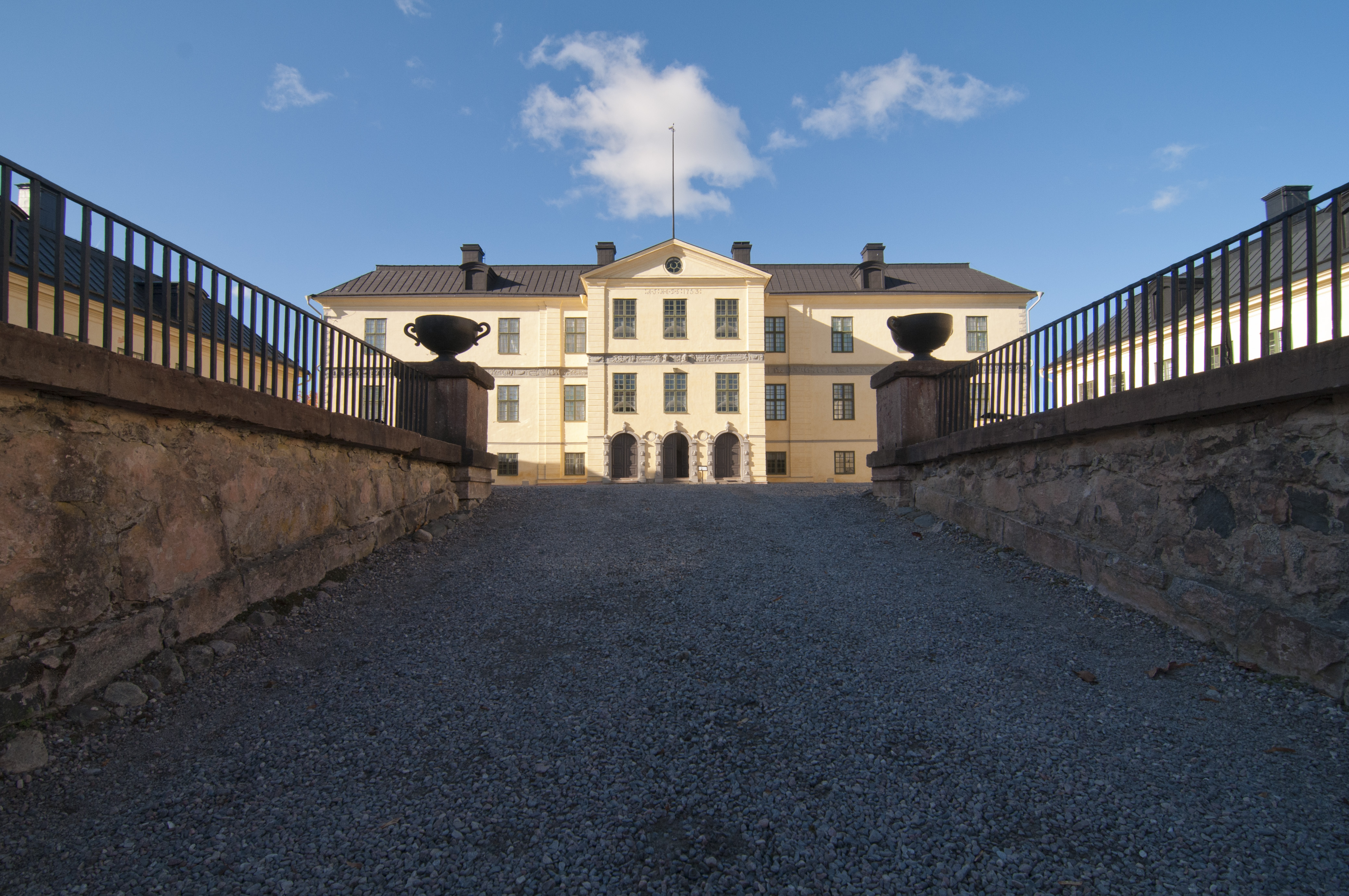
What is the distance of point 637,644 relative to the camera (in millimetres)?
4188

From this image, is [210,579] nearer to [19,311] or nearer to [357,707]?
[357,707]

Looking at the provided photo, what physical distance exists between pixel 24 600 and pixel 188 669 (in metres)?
0.85

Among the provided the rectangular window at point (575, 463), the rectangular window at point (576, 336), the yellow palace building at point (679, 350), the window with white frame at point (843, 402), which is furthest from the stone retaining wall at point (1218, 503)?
the rectangular window at point (576, 336)

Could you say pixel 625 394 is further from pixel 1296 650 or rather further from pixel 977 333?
pixel 1296 650

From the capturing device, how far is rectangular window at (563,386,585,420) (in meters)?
27.6

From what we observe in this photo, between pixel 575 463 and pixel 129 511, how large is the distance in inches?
944

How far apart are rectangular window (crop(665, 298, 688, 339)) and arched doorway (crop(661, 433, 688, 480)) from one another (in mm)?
4084

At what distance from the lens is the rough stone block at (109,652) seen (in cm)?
308

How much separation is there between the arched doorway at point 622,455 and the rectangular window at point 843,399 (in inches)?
325

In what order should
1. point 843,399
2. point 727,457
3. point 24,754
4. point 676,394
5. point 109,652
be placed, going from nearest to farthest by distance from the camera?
point 24,754, point 109,652, point 727,457, point 676,394, point 843,399

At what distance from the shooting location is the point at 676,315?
26516 millimetres

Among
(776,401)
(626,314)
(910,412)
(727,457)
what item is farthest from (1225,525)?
(776,401)

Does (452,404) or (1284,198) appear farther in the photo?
(1284,198)

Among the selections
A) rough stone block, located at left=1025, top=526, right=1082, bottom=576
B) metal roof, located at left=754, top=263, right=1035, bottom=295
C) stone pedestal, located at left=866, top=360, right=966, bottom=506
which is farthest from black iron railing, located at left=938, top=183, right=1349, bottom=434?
metal roof, located at left=754, top=263, right=1035, bottom=295
